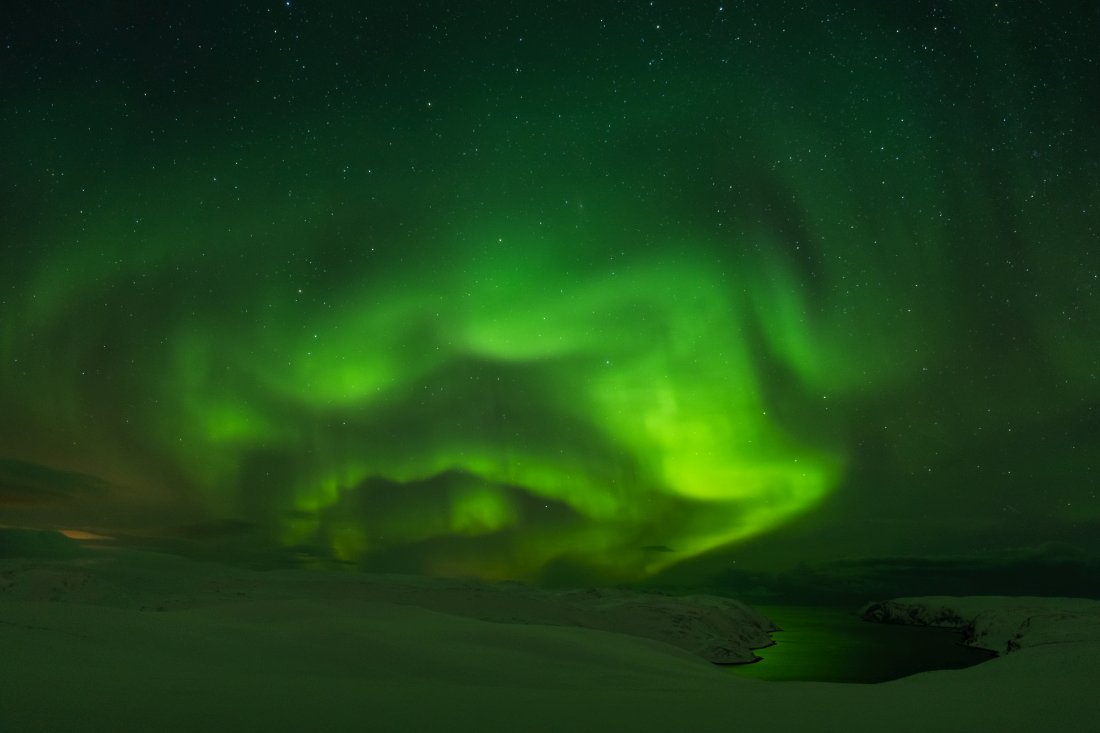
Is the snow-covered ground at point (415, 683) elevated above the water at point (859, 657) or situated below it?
above

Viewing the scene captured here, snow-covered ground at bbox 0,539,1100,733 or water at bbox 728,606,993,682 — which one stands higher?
snow-covered ground at bbox 0,539,1100,733

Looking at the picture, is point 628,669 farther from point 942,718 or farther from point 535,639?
point 942,718

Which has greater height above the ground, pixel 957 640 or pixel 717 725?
pixel 717 725

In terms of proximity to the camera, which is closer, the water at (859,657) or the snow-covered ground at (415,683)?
the snow-covered ground at (415,683)

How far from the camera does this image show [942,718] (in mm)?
14828

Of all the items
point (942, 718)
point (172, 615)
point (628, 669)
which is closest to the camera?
point (942, 718)

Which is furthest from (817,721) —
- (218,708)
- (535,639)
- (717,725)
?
(535,639)

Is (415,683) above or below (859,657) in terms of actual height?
above

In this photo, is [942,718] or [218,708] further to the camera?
[942,718]

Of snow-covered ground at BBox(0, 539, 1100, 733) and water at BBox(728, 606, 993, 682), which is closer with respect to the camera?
snow-covered ground at BBox(0, 539, 1100, 733)

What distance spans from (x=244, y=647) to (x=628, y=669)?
13.1 meters

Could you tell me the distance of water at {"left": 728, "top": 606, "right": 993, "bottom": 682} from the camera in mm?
56375

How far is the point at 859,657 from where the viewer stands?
7906 centimetres

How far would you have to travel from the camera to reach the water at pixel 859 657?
56375 mm
